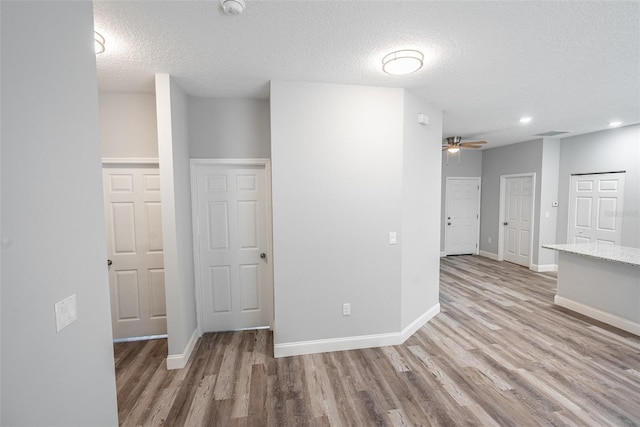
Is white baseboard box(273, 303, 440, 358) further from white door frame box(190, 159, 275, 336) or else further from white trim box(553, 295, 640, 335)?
white trim box(553, 295, 640, 335)

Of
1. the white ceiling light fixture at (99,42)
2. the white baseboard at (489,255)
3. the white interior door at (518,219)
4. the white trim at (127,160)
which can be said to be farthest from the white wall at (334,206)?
the white baseboard at (489,255)

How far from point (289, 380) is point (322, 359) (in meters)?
0.41

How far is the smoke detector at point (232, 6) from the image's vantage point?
1.54 m

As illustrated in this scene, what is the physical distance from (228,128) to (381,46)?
5.93ft

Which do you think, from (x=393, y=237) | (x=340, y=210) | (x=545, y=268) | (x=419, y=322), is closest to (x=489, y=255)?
(x=545, y=268)

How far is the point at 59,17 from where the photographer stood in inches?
44.2

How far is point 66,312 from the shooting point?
1147 millimetres

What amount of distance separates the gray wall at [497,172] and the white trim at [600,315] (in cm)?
211

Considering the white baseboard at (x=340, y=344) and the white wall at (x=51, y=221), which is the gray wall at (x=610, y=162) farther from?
the white wall at (x=51, y=221)

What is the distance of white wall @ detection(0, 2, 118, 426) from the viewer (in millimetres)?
899

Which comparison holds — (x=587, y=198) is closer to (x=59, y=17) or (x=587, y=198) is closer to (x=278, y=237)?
(x=278, y=237)

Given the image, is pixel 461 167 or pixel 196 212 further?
pixel 461 167

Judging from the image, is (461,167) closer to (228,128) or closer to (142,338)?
(228,128)

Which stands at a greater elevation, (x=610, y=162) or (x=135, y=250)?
(x=610, y=162)
